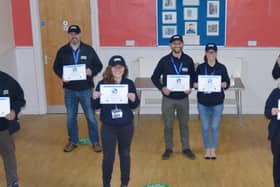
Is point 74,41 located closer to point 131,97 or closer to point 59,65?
point 59,65

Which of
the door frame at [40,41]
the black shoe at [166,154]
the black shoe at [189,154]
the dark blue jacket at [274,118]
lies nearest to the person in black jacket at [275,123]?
the dark blue jacket at [274,118]

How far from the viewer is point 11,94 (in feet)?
16.7

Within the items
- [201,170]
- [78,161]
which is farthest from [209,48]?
[78,161]

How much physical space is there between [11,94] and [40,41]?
3.47m

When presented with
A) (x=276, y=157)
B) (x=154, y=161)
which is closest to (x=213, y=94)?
(x=154, y=161)

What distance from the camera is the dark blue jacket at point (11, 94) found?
5031mm

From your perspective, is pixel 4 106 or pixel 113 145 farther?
pixel 113 145

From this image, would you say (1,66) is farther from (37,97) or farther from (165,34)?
(165,34)

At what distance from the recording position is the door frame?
824cm

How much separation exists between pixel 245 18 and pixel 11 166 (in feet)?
15.5

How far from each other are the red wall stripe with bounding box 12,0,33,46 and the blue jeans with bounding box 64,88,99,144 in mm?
2202

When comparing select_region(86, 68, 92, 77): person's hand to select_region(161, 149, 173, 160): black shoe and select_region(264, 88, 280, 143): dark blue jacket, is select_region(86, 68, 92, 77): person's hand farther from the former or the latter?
select_region(264, 88, 280, 143): dark blue jacket

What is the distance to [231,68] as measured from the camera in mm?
8219

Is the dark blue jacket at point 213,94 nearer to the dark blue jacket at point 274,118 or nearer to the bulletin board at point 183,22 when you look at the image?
the dark blue jacket at point 274,118
